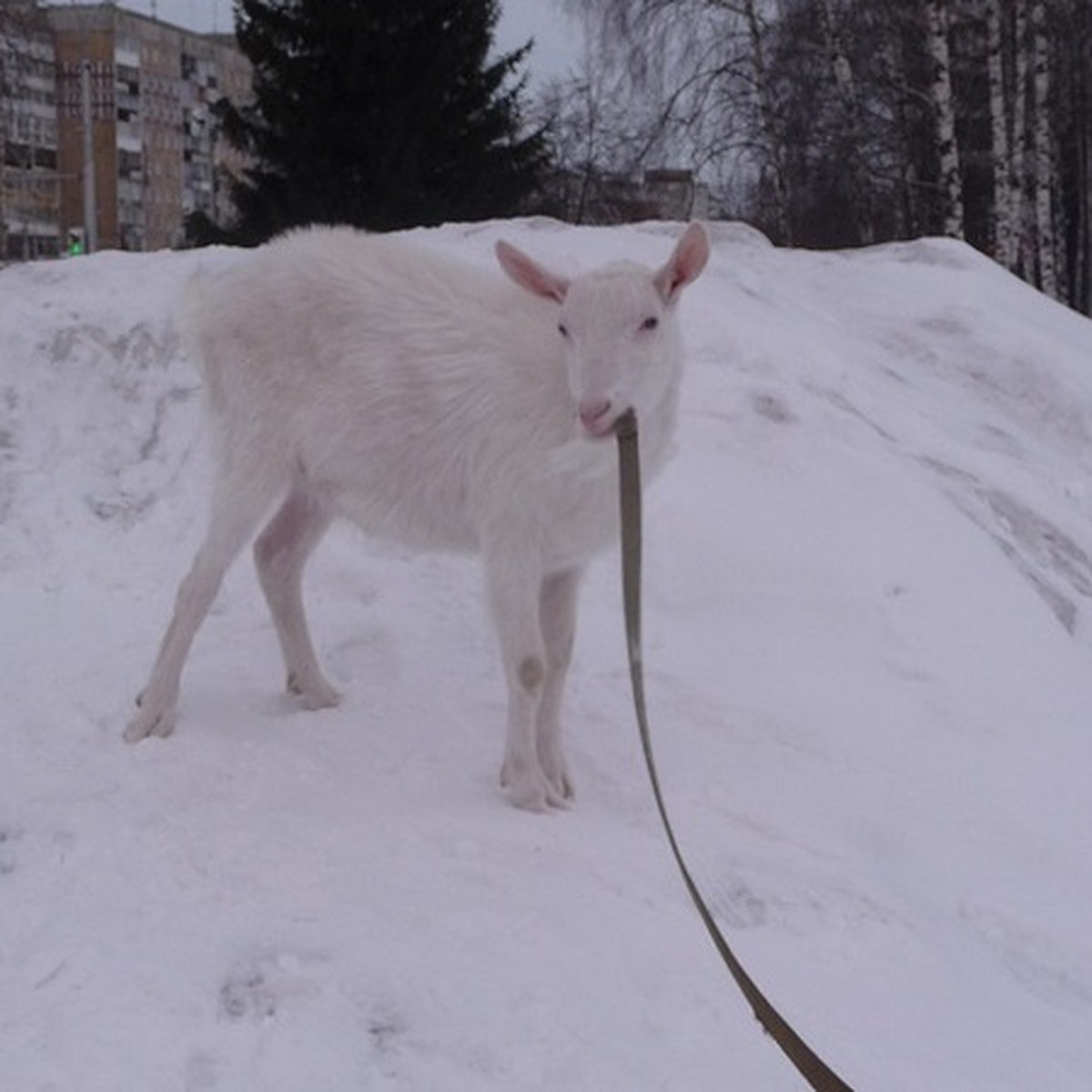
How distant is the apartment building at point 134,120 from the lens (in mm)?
66562

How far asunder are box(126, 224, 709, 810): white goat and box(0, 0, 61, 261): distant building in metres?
16.0

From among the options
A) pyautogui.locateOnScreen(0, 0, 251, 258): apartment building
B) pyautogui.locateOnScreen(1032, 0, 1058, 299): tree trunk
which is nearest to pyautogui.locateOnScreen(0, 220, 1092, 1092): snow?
pyautogui.locateOnScreen(1032, 0, 1058, 299): tree trunk

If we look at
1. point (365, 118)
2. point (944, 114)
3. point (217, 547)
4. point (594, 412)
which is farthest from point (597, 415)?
point (365, 118)

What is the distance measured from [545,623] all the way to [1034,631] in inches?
91.5

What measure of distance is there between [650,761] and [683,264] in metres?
1.68

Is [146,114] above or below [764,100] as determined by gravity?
above

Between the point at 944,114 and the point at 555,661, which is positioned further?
the point at 944,114

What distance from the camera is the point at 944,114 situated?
1827 cm

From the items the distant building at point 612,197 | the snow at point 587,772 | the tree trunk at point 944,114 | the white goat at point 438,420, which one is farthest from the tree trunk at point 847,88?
the white goat at point 438,420

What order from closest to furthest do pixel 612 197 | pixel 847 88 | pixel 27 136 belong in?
1. pixel 847 88
2. pixel 612 197
3. pixel 27 136

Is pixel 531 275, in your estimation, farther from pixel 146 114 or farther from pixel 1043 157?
pixel 146 114

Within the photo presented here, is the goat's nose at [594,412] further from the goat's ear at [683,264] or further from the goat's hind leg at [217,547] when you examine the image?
the goat's hind leg at [217,547]

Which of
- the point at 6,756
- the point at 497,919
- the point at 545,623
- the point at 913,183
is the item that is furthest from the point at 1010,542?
the point at 913,183

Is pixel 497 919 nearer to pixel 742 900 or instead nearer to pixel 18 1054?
pixel 742 900
